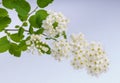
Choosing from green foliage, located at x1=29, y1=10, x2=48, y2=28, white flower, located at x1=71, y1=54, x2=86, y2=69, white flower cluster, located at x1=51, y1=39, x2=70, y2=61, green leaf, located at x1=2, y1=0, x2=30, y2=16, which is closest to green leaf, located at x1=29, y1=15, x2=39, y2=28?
green foliage, located at x1=29, y1=10, x2=48, y2=28

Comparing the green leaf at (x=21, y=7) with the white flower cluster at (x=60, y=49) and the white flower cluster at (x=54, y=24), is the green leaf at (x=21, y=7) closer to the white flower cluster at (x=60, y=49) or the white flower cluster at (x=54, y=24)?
the white flower cluster at (x=54, y=24)

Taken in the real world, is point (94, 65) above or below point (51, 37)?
below

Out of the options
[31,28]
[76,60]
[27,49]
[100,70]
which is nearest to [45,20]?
[31,28]

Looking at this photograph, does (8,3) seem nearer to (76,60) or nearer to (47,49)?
(47,49)

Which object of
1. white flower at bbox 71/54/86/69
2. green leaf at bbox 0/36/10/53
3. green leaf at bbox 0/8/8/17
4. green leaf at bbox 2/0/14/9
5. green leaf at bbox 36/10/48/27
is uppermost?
green leaf at bbox 36/10/48/27

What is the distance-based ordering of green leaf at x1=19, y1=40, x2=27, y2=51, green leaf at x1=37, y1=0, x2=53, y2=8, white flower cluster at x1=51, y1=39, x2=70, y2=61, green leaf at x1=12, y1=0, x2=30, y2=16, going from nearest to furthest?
green leaf at x1=12, y1=0, x2=30, y2=16
green leaf at x1=37, y1=0, x2=53, y2=8
green leaf at x1=19, y1=40, x2=27, y2=51
white flower cluster at x1=51, y1=39, x2=70, y2=61

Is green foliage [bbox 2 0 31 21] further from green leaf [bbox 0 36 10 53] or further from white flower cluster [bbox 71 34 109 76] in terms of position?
white flower cluster [bbox 71 34 109 76]
